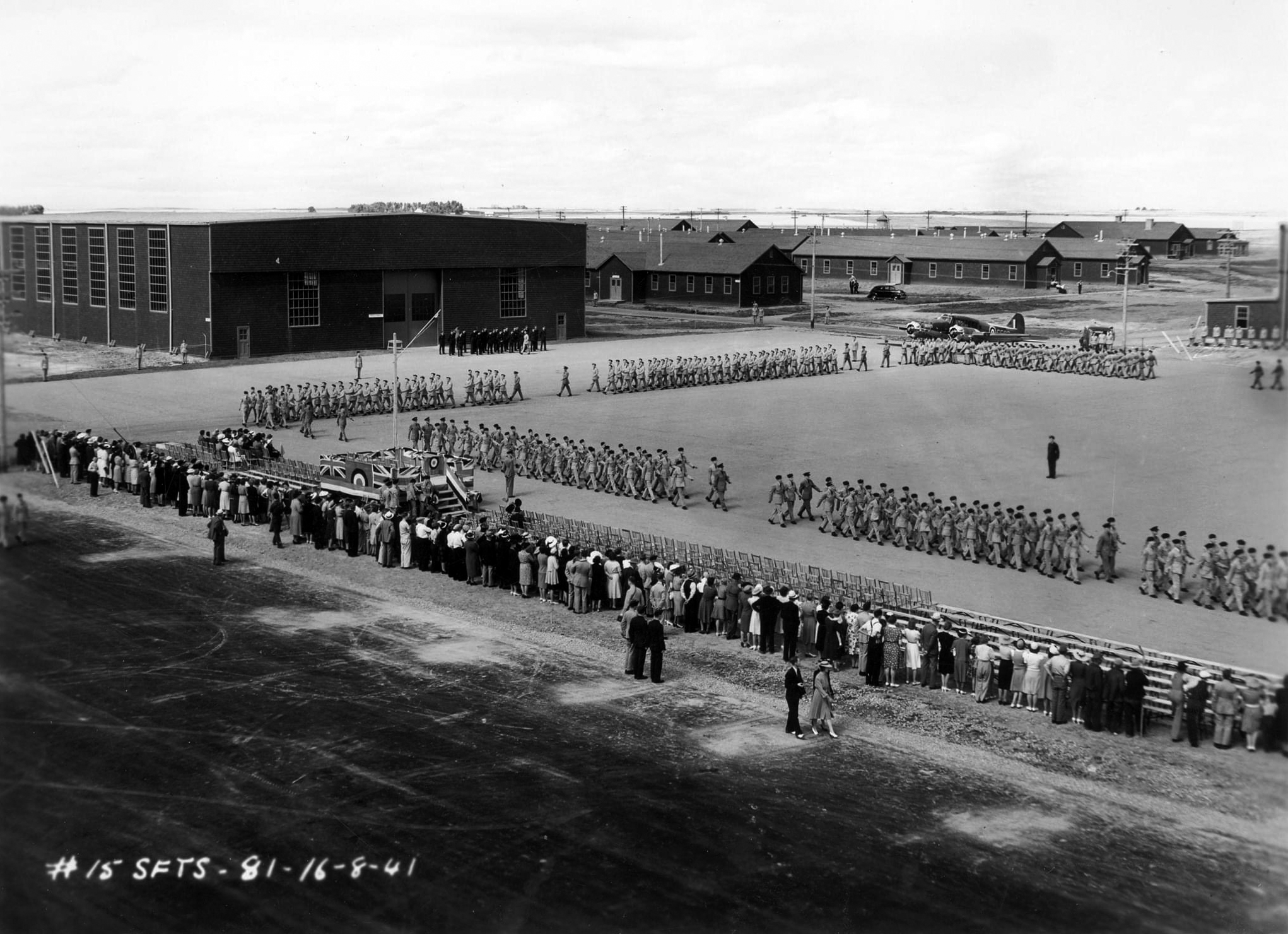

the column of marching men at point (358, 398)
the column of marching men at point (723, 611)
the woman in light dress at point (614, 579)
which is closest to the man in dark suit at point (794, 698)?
the column of marching men at point (723, 611)

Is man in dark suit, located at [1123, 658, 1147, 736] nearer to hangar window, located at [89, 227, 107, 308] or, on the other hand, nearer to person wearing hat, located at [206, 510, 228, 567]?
person wearing hat, located at [206, 510, 228, 567]

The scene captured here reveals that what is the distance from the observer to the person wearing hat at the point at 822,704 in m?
21.5

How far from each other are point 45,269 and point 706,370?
29.4 m

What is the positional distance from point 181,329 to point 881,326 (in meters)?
45.5

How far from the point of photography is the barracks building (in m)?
67.7

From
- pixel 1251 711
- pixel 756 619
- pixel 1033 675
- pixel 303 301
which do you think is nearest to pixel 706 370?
pixel 303 301

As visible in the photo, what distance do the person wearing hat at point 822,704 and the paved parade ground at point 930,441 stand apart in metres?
7.44

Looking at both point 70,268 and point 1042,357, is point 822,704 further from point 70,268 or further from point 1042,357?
point 70,268

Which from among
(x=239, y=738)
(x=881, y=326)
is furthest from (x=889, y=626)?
(x=881, y=326)

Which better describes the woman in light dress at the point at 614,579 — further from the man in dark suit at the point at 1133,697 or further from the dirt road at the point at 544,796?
the man in dark suit at the point at 1133,697

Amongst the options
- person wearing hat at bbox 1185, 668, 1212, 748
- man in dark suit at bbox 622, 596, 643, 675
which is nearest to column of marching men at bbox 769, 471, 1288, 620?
person wearing hat at bbox 1185, 668, 1212, 748

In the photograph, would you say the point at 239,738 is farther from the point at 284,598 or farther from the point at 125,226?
the point at 125,226

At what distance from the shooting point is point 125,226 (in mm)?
68938

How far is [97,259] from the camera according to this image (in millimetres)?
69312
